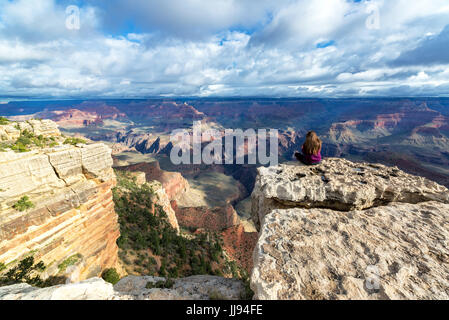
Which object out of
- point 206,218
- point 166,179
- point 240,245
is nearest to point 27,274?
point 240,245

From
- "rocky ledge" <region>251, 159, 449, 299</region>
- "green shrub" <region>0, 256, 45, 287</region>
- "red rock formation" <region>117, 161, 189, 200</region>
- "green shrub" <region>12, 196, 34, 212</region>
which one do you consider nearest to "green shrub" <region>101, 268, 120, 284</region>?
"green shrub" <region>0, 256, 45, 287</region>

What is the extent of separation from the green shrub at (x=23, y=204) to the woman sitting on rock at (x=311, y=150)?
10.2 metres

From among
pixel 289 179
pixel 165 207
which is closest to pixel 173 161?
pixel 165 207

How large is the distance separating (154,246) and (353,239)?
1461cm

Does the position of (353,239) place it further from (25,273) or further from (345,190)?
(25,273)

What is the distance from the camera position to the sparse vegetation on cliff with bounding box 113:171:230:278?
13.0m

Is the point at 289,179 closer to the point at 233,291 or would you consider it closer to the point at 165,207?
the point at 233,291

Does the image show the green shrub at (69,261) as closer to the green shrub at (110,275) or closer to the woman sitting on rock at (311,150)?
the green shrub at (110,275)

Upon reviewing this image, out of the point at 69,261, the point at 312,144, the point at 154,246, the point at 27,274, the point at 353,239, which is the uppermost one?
the point at 312,144

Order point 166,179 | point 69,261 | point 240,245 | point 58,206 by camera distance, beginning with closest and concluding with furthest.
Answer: point 58,206
point 69,261
point 240,245
point 166,179

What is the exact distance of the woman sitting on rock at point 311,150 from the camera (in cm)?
681


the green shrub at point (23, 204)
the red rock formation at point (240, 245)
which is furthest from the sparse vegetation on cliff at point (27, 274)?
the red rock formation at point (240, 245)

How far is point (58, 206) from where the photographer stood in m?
7.41
